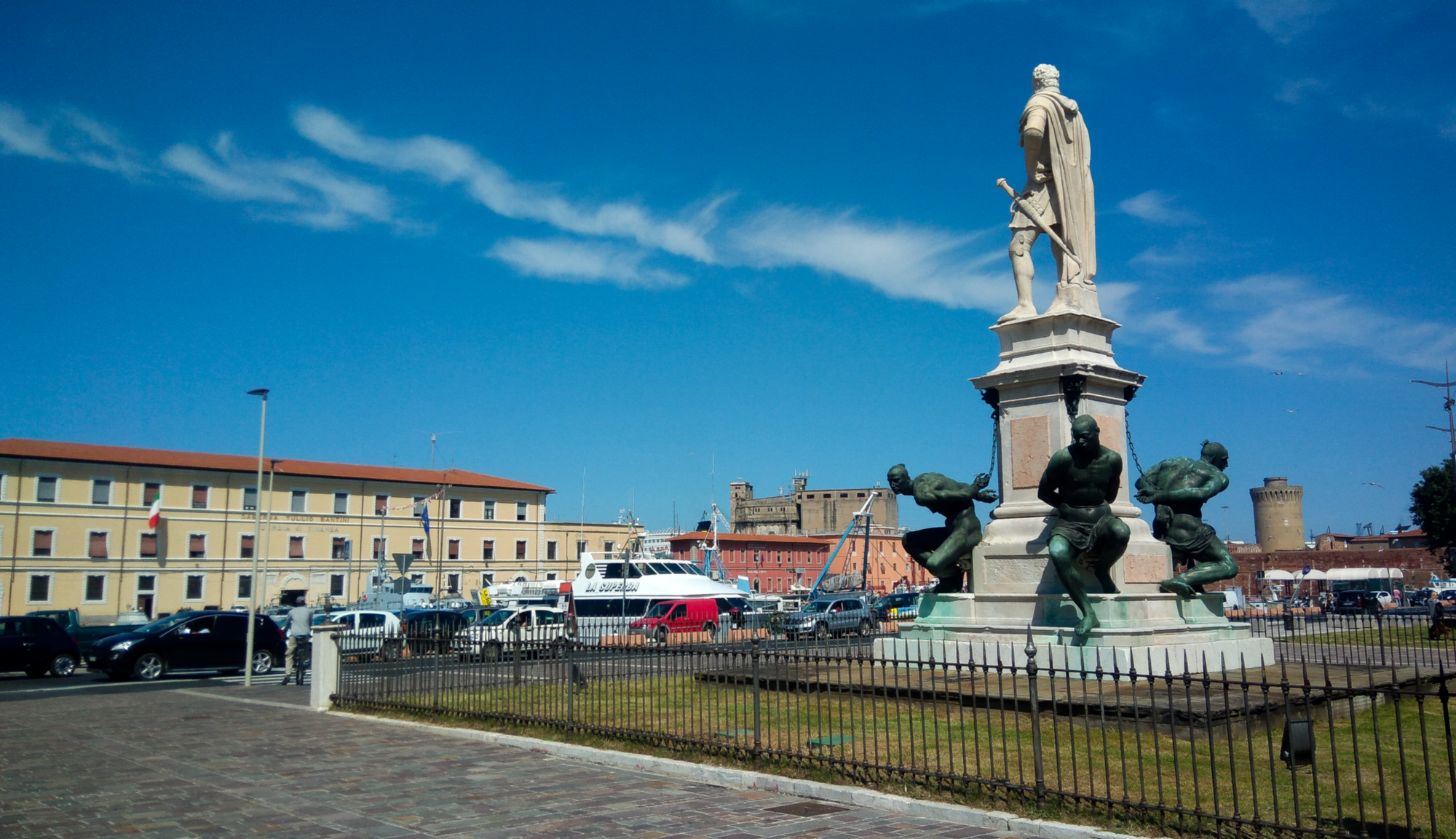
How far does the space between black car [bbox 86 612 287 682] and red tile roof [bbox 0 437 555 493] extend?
4095cm

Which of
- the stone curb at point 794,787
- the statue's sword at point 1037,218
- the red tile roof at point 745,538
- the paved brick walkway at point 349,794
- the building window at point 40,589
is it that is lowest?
the paved brick walkway at point 349,794

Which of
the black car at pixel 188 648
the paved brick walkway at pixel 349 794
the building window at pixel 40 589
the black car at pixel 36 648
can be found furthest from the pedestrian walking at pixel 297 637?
the building window at pixel 40 589

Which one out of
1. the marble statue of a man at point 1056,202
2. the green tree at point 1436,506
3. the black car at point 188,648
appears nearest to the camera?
the marble statue of a man at point 1056,202

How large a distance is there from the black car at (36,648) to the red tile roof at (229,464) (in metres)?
37.2

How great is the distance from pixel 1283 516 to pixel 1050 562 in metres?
108

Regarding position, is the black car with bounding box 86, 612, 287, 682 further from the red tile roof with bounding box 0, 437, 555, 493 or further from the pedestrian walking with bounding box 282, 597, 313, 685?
the red tile roof with bounding box 0, 437, 555, 493

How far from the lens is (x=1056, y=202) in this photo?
14.7 m

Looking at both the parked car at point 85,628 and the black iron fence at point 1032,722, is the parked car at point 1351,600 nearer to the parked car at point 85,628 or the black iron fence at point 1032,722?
the black iron fence at point 1032,722

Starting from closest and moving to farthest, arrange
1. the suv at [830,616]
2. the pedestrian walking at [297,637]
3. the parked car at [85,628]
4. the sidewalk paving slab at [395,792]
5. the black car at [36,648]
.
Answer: the sidewalk paving slab at [395,792] < the pedestrian walking at [297,637] < the black car at [36,648] < the parked car at [85,628] < the suv at [830,616]

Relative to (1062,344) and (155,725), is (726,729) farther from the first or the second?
(155,725)

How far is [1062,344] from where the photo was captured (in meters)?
13.7

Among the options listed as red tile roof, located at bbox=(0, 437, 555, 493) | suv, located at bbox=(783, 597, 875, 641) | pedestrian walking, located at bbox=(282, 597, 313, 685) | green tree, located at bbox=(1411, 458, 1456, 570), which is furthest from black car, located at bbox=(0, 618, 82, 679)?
green tree, located at bbox=(1411, 458, 1456, 570)

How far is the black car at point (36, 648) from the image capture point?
83.8 ft

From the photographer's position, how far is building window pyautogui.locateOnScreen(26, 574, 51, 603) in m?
58.1
